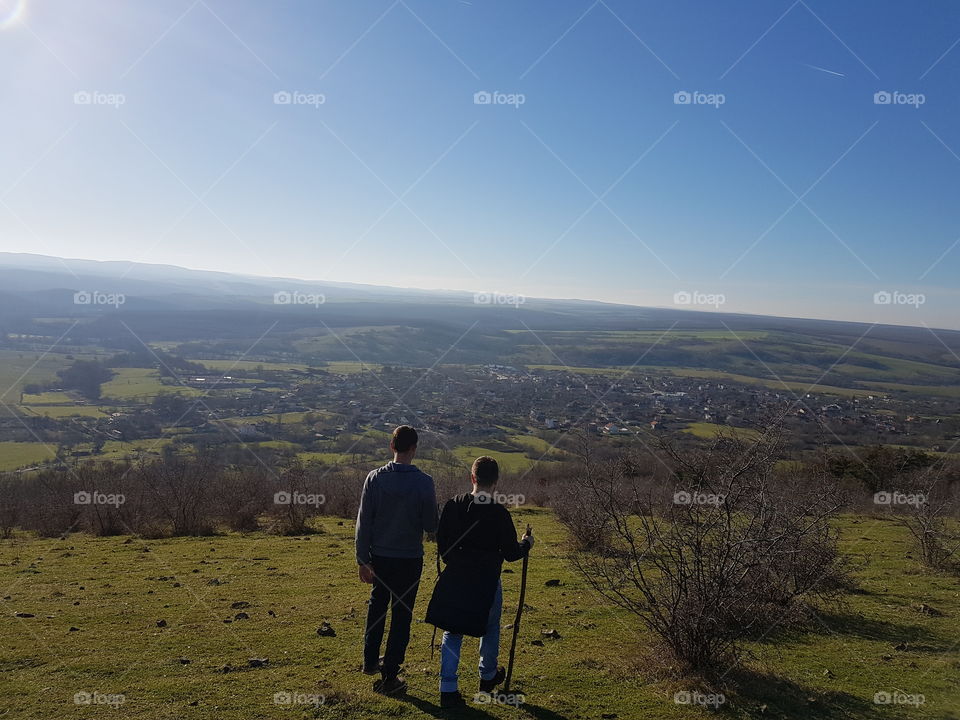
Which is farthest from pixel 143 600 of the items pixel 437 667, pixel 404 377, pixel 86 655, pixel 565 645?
pixel 404 377

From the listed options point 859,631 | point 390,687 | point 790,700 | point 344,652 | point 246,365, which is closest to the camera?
point 390,687

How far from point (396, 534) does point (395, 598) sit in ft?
2.11

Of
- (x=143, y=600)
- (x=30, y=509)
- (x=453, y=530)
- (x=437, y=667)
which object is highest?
(x=453, y=530)

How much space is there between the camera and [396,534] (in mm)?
5777

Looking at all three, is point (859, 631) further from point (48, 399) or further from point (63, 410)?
point (48, 399)

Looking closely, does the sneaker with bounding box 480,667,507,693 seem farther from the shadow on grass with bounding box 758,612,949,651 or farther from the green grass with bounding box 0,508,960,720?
the shadow on grass with bounding box 758,612,949,651

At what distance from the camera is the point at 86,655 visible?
7340 mm

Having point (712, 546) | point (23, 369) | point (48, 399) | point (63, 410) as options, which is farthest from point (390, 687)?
point (23, 369)

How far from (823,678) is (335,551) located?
13336 mm

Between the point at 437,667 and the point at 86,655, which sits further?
the point at 86,655

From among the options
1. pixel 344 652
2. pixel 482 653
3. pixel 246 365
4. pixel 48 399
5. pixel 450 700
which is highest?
pixel 246 365

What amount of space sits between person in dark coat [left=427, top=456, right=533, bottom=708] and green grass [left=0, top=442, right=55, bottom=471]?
36735 mm

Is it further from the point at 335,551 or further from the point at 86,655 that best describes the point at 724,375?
the point at 86,655

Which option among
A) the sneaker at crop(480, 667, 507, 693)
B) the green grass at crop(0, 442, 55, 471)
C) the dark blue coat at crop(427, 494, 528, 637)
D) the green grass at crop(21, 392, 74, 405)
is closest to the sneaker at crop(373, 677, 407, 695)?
the sneaker at crop(480, 667, 507, 693)
